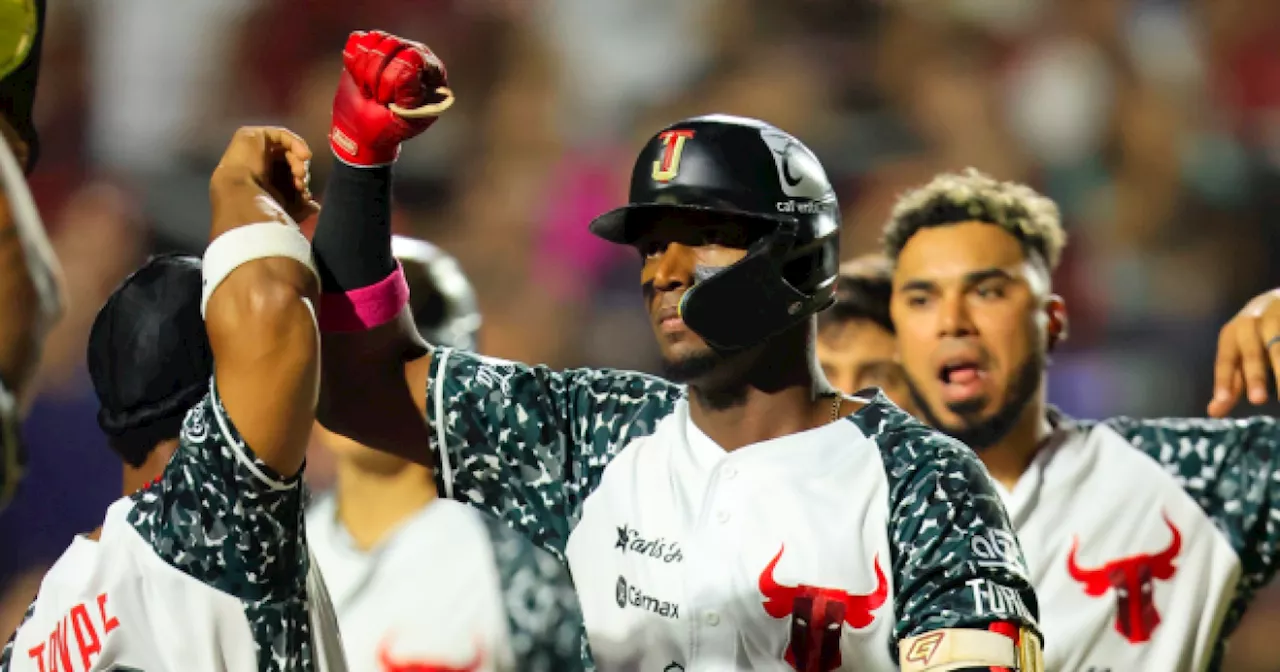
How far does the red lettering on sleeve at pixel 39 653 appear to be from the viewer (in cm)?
269

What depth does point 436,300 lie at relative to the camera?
4.40 metres

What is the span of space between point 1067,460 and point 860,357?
723 millimetres

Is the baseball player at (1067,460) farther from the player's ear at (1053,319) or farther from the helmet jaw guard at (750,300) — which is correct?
the helmet jaw guard at (750,300)

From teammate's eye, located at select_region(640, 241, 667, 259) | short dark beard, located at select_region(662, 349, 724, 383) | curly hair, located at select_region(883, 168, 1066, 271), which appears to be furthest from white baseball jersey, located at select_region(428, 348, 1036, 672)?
curly hair, located at select_region(883, 168, 1066, 271)

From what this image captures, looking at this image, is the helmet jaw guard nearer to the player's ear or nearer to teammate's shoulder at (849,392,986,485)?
teammate's shoulder at (849,392,986,485)

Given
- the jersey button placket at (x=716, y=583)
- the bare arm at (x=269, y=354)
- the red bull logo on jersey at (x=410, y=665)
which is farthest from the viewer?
the red bull logo on jersey at (x=410, y=665)

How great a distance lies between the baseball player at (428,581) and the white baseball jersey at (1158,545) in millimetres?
1278

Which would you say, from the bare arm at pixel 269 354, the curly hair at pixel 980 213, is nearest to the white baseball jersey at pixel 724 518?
the bare arm at pixel 269 354

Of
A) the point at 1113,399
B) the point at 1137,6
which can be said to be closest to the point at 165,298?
the point at 1113,399

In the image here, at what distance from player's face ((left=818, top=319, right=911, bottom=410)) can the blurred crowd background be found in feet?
5.20

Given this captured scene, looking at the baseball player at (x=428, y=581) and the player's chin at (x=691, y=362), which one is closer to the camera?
the player's chin at (x=691, y=362)

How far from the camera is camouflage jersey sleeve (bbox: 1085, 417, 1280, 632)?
151 inches

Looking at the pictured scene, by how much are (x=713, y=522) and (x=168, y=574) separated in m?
0.97

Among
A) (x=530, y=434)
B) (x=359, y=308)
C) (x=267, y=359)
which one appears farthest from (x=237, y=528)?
(x=530, y=434)
